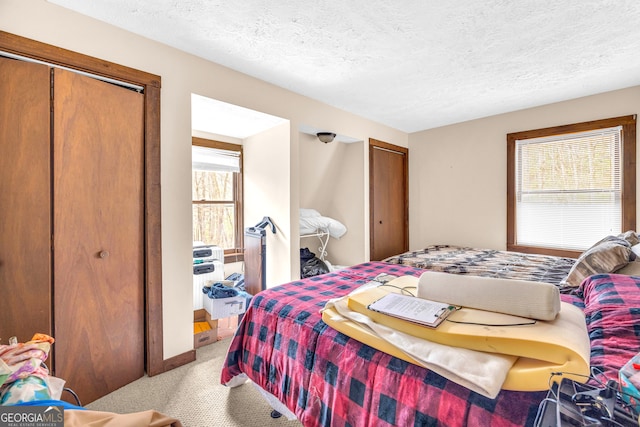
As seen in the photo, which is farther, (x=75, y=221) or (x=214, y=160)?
(x=214, y=160)

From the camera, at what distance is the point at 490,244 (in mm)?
3906

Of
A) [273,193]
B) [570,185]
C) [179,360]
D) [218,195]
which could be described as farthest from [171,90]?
[570,185]

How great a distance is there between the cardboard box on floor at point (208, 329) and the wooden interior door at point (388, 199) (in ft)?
6.85

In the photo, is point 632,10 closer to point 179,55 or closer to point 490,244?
point 490,244

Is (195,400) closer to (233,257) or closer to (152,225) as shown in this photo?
(152,225)

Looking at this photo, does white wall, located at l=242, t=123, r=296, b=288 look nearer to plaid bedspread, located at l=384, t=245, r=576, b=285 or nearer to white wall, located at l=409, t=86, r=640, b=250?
plaid bedspread, located at l=384, t=245, r=576, b=285

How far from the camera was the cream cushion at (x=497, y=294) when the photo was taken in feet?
3.15

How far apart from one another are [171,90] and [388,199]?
10.5 ft

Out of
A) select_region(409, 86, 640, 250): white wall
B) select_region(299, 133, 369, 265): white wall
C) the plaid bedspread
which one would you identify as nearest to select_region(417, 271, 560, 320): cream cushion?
the plaid bedspread

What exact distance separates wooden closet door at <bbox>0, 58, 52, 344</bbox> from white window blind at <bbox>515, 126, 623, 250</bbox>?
4628 mm

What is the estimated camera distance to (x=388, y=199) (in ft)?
14.4

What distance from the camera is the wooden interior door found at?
4109 millimetres

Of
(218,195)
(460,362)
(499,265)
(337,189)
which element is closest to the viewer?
(460,362)

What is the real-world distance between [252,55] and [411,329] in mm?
2334
